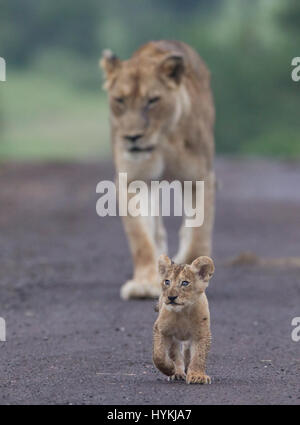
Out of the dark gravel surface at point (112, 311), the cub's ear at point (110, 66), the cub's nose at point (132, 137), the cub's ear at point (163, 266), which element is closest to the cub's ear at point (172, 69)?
the cub's ear at point (110, 66)

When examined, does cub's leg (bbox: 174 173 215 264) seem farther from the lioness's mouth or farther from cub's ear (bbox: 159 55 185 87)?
cub's ear (bbox: 159 55 185 87)

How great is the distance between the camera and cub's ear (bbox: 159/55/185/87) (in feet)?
27.5

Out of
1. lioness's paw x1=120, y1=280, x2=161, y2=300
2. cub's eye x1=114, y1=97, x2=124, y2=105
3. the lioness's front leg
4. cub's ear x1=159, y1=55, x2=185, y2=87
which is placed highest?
cub's ear x1=159, y1=55, x2=185, y2=87

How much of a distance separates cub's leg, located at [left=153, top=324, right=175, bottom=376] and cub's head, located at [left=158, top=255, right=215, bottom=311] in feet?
0.41

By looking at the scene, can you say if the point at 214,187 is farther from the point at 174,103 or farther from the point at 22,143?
the point at 22,143

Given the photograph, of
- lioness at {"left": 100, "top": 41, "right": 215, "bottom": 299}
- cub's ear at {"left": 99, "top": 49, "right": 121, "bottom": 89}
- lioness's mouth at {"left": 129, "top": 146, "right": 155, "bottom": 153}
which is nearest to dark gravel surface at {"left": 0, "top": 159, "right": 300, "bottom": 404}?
lioness at {"left": 100, "top": 41, "right": 215, "bottom": 299}

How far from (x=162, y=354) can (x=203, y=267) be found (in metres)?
0.36

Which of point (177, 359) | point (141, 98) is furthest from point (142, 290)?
point (177, 359)

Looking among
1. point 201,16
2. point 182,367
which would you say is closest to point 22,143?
point 201,16

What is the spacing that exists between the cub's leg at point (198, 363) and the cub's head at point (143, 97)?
329 centimetres

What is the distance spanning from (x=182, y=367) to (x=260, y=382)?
0.98 ft

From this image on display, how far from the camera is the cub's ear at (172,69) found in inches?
330

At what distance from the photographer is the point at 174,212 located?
14.3 m

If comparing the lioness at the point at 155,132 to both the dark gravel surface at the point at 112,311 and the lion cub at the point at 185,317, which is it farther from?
the lion cub at the point at 185,317
